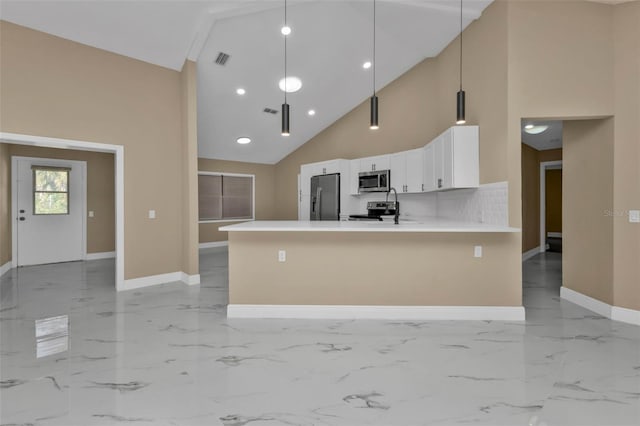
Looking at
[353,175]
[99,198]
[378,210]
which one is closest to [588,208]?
[378,210]

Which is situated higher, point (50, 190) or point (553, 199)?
point (50, 190)

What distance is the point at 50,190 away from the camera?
20.5 ft

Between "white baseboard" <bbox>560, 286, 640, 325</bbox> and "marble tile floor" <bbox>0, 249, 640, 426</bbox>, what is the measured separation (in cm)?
11

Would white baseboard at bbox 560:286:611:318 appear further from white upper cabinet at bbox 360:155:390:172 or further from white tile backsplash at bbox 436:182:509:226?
white upper cabinet at bbox 360:155:390:172

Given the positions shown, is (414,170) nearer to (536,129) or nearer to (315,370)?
(536,129)

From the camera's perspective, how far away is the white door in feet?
19.4

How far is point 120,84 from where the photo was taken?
14.5ft

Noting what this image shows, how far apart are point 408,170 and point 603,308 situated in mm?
2998

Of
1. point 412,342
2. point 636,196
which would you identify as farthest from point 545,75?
point 412,342

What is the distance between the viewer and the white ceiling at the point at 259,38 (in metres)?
3.80

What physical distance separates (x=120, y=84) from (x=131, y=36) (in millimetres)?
650

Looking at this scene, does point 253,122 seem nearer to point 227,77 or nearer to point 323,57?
point 227,77

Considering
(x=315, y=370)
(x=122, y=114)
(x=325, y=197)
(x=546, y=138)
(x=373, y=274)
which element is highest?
(x=546, y=138)

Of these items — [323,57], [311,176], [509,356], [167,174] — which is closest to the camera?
[509,356]
